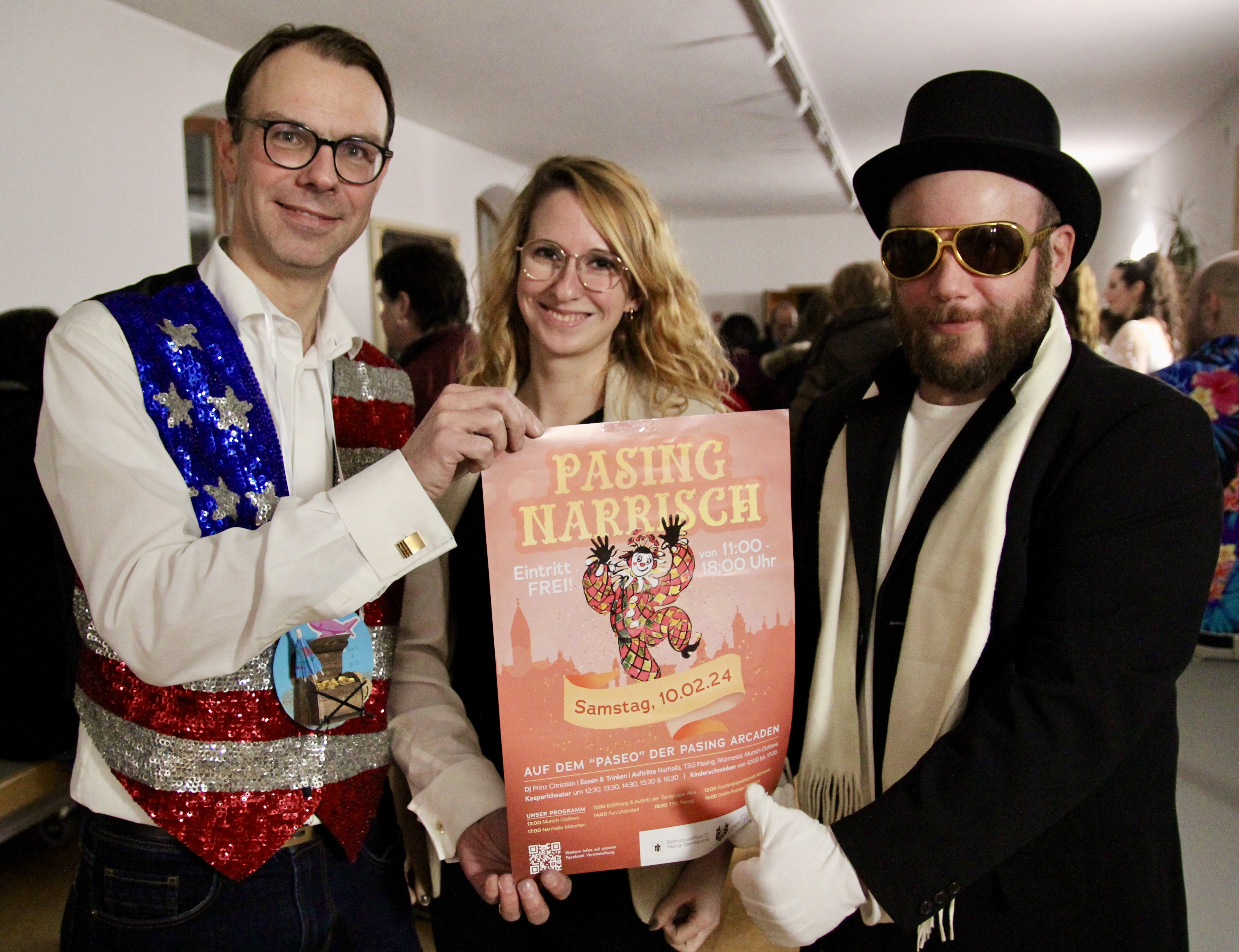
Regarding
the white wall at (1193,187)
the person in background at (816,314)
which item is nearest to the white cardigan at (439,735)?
the person in background at (816,314)

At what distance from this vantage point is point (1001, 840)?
1050 millimetres

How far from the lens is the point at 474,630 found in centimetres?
141

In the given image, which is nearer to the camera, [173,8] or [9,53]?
[9,53]

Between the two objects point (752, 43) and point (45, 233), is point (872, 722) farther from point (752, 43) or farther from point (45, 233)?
point (752, 43)

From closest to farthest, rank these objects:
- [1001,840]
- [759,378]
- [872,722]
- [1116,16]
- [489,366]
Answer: [1001,840] → [872,722] → [489,366] → [759,378] → [1116,16]

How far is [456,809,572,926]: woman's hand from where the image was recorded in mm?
1177

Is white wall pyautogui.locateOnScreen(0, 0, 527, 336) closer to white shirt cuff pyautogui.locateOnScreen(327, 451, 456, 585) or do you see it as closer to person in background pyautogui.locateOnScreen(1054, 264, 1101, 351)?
white shirt cuff pyautogui.locateOnScreen(327, 451, 456, 585)

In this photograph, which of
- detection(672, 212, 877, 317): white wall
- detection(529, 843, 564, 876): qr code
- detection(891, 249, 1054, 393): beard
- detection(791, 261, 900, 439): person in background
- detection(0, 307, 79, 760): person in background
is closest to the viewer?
detection(529, 843, 564, 876): qr code

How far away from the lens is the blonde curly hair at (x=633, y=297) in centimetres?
159

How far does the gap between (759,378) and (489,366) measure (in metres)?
3.28

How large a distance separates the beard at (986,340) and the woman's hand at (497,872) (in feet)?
2.60

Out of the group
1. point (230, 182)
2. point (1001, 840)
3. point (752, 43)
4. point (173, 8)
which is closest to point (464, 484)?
point (230, 182)

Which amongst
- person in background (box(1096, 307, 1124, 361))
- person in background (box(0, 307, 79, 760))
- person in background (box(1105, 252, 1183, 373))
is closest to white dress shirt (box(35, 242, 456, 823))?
person in background (box(0, 307, 79, 760))

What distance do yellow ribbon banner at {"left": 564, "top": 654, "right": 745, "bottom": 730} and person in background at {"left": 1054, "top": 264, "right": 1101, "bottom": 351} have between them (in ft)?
8.71
